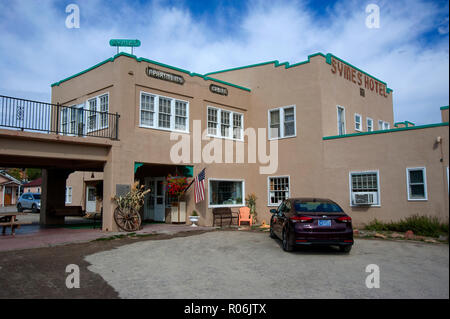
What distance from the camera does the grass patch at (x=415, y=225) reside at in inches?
488

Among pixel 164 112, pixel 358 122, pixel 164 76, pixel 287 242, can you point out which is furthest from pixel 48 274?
pixel 358 122

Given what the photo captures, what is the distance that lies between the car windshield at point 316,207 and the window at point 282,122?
7648mm

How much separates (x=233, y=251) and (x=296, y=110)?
30.6 ft

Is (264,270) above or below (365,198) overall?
below

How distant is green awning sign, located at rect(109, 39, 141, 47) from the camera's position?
659 inches

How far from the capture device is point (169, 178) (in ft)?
52.4

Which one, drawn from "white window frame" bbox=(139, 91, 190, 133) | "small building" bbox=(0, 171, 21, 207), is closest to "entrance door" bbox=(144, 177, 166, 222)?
"white window frame" bbox=(139, 91, 190, 133)

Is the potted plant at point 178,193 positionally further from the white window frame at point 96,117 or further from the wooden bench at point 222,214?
the white window frame at point 96,117

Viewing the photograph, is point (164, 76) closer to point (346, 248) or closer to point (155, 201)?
point (155, 201)

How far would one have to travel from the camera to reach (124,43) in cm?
1705

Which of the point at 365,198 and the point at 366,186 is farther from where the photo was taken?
the point at 366,186

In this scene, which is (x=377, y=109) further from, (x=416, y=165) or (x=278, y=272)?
(x=278, y=272)

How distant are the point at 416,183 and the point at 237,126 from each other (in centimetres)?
873

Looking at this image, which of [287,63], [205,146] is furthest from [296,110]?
[205,146]
